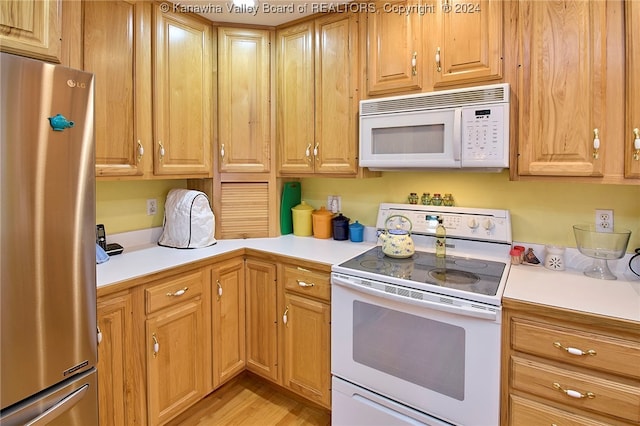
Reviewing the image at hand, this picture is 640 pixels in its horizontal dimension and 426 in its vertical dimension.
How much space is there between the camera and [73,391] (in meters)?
1.24

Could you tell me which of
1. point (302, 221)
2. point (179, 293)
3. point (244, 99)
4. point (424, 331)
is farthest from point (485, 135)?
point (179, 293)

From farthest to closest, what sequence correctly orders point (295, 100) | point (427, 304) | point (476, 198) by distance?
1. point (295, 100)
2. point (476, 198)
3. point (427, 304)

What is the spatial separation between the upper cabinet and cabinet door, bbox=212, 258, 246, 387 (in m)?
1.32

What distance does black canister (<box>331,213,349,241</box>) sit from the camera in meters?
2.40

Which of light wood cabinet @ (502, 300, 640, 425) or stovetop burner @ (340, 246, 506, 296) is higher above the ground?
stovetop burner @ (340, 246, 506, 296)

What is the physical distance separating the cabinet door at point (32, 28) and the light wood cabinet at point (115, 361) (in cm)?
101

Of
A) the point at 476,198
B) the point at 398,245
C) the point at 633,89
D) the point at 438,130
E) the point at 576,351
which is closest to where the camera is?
the point at 576,351

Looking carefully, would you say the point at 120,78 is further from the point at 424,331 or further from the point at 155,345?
the point at 424,331

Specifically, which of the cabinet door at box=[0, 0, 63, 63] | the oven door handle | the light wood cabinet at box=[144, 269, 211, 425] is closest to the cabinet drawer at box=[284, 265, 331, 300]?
the oven door handle

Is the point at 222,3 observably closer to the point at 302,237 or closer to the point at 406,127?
the point at 406,127

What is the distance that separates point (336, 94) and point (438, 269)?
117 centimetres

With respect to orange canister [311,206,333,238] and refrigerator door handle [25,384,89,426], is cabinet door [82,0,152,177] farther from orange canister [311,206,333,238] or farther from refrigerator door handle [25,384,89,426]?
orange canister [311,206,333,238]

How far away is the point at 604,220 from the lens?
172 centimetres

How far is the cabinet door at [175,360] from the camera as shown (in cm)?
172
